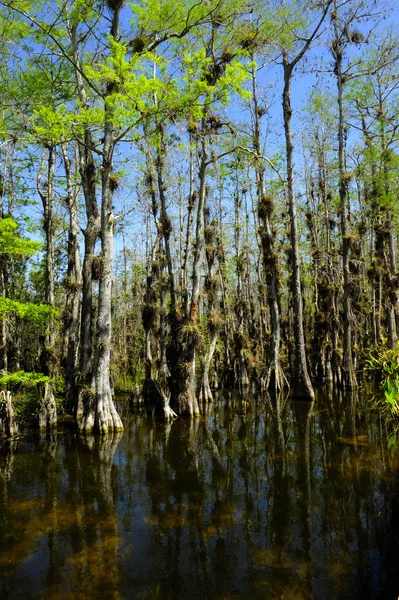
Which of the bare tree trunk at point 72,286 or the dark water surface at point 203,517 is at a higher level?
the bare tree trunk at point 72,286

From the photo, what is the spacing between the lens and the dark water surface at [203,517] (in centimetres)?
438

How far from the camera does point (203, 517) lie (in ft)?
19.5

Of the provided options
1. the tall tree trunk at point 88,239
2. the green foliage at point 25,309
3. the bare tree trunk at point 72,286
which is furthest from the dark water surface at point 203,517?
the bare tree trunk at point 72,286

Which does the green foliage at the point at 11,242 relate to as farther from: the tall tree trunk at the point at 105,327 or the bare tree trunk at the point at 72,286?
the bare tree trunk at the point at 72,286

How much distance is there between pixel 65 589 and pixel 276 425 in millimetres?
8357

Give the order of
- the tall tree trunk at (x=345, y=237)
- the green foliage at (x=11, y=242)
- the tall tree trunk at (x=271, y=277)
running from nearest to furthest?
the green foliage at (x=11, y=242), the tall tree trunk at (x=345, y=237), the tall tree trunk at (x=271, y=277)

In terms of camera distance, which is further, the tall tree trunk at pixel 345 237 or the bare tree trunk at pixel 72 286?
the tall tree trunk at pixel 345 237

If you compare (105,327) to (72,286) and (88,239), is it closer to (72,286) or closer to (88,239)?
(88,239)

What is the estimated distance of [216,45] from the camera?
14.5m

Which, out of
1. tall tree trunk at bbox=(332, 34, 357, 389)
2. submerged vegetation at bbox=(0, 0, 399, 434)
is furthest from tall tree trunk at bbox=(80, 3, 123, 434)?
tall tree trunk at bbox=(332, 34, 357, 389)

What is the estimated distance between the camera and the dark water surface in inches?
172

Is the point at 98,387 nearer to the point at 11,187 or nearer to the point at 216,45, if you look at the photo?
the point at 11,187

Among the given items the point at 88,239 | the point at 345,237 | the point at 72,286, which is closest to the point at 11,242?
the point at 88,239

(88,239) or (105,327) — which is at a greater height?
(88,239)
